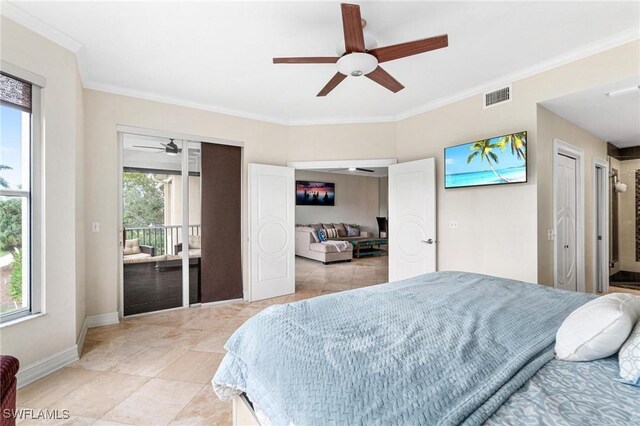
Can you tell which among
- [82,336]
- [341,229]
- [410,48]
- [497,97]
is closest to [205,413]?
[82,336]

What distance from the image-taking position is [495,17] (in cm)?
219

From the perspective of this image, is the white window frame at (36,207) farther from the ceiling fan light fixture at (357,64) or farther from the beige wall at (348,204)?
the beige wall at (348,204)

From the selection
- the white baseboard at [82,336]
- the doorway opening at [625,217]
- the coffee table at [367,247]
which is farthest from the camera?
the coffee table at [367,247]

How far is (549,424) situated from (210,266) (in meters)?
3.83

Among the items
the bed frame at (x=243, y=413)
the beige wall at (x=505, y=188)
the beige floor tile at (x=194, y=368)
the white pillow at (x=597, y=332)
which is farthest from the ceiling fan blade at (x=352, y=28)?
the beige floor tile at (x=194, y=368)

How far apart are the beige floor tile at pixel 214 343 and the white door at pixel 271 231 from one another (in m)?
1.11

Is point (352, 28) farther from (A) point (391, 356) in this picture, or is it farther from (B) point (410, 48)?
(A) point (391, 356)

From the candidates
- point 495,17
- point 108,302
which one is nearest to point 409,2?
point 495,17

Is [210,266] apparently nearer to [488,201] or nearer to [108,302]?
[108,302]

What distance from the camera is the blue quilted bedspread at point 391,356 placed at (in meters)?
0.82

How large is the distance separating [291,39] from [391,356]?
8.22 ft

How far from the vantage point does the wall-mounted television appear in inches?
329

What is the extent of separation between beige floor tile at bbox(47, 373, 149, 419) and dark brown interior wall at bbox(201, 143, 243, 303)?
1737 mm

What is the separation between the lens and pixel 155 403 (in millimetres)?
1907
